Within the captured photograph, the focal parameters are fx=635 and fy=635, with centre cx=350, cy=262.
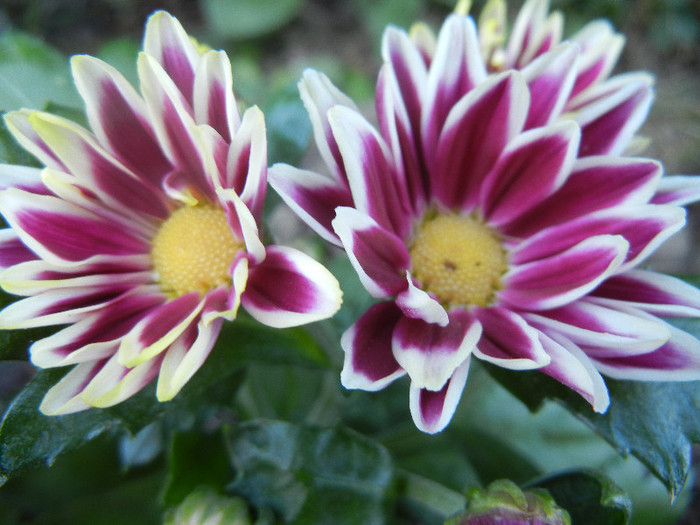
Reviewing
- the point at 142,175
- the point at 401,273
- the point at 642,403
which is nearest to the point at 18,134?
the point at 142,175

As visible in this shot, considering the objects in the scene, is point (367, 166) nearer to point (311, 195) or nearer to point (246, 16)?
point (311, 195)

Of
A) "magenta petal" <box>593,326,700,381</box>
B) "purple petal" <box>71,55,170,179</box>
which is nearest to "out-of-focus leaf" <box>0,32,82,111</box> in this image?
"purple petal" <box>71,55,170,179</box>

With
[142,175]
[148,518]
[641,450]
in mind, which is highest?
[142,175]

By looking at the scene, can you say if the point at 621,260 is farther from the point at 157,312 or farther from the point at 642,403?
the point at 157,312

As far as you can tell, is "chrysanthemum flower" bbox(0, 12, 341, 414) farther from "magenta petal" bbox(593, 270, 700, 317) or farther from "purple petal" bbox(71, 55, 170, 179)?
"magenta petal" bbox(593, 270, 700, 317)

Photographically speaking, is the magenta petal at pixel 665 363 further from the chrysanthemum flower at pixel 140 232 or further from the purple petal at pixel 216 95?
the purple petal at pixel 216 95

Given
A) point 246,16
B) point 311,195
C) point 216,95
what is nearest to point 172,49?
point 216,95
